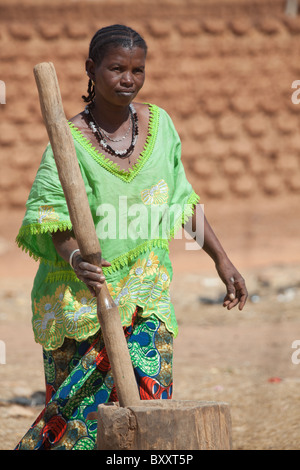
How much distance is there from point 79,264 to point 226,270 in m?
0.83

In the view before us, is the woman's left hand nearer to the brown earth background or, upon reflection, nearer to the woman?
the woman

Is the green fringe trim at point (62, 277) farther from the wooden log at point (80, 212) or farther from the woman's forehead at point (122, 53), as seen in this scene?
the woman's forehead at point (122, 53)

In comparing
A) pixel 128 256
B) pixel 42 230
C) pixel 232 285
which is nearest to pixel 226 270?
pixel 232 285

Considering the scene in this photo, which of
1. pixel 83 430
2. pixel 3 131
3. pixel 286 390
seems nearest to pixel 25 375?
pixel 286 390

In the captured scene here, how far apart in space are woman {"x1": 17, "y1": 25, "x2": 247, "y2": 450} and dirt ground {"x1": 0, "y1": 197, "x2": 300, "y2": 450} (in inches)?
56.4

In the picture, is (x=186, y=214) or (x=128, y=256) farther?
(x=186, y=214)

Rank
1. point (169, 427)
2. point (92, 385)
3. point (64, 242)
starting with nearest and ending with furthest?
point (169, 427) → point (64, 242) → point (92, 385)

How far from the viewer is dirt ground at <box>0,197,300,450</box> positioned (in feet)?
17.0

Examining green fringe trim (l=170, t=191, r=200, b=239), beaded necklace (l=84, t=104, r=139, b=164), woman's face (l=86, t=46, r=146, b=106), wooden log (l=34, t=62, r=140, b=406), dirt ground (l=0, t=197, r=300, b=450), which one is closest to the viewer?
wooden log (l=34, t=62, r=140, b=406)

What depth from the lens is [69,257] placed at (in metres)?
3.09

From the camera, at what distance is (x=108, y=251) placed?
3.41 m

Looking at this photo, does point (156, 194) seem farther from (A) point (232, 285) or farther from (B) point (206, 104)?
(B) point (206, 104)

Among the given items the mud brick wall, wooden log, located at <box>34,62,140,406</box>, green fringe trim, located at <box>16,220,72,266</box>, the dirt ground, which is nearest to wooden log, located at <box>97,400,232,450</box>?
wooden log, located at <box>34,62,140,406</box>

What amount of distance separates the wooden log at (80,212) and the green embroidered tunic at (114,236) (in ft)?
1.43
